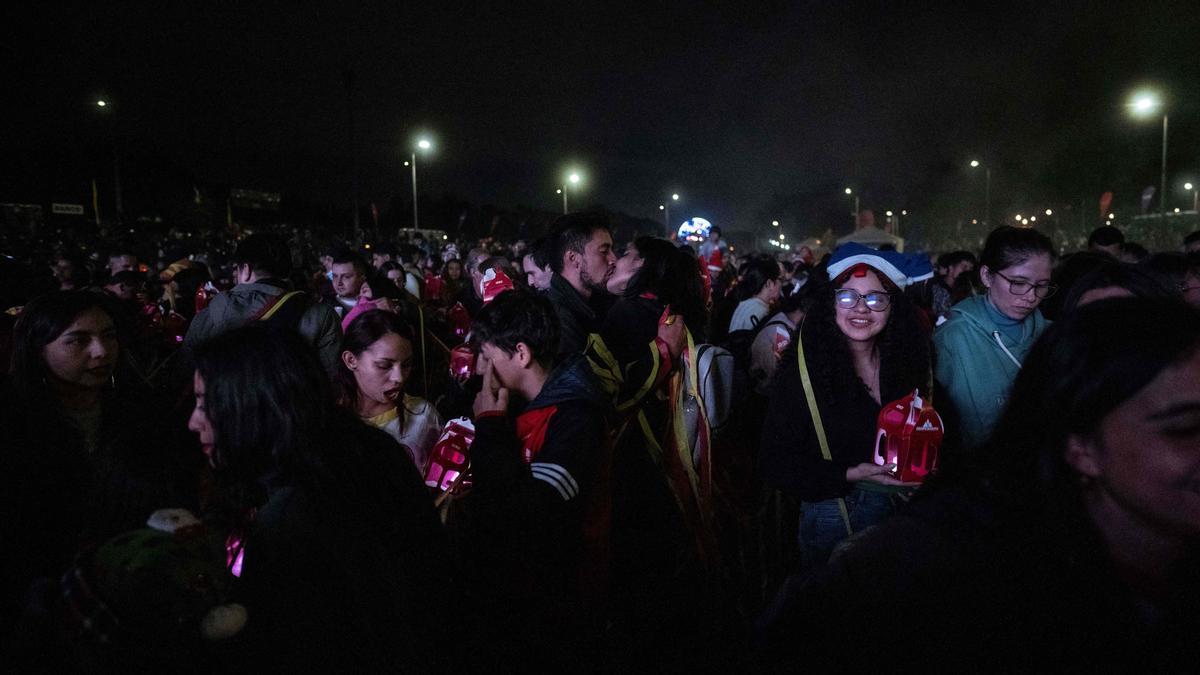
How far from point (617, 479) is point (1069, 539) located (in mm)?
2953

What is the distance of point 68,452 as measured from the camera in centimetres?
279

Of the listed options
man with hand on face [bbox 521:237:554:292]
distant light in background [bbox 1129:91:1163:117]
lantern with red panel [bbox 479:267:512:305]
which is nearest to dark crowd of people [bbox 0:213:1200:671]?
man with hand on face [bbox 521:237:554:292]

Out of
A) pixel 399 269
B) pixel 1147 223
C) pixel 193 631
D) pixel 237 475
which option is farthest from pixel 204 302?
pixel 1147 223

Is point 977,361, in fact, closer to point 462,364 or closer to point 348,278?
point 462,364

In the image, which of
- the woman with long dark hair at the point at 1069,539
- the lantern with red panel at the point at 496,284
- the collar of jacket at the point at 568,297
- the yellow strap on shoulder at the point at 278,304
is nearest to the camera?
the woman with long dark hair at the point at 1069,539

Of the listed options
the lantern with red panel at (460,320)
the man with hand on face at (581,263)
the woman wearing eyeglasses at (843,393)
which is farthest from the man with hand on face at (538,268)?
the woman wearing eyeglasses at (843,393)

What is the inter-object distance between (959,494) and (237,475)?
6.64 feet

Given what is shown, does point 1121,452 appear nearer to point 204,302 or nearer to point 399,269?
point 204,302

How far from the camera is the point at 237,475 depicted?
6.79ft

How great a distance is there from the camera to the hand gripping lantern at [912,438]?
2957 millimetres

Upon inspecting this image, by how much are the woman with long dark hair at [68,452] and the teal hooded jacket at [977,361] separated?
3604 millimetres

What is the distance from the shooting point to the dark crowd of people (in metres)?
1.48

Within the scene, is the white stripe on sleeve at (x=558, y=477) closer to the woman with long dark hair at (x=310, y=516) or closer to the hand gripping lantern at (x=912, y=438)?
the woman with long dark hair at (x=310, y=516)

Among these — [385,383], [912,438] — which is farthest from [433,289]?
[912,438]
